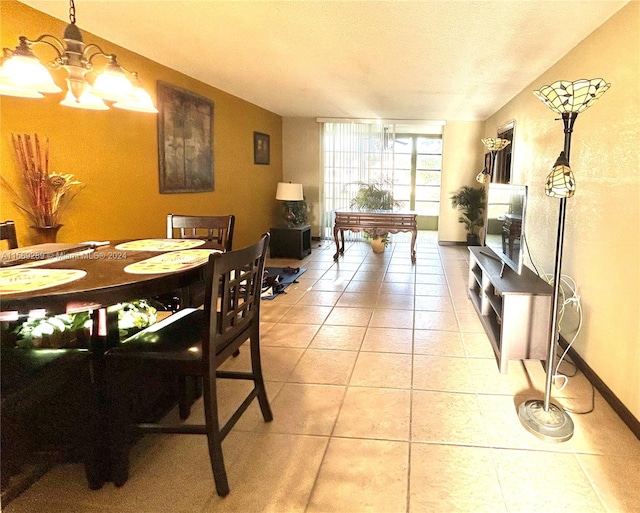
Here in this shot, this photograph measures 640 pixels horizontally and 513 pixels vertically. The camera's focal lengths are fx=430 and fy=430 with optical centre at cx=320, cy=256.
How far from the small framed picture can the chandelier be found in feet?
13.9

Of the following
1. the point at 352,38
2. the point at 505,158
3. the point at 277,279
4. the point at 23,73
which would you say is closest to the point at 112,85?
the point at 23,73

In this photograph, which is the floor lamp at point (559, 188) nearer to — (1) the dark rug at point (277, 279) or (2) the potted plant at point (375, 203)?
(1) the dark rug at point (277, 279)

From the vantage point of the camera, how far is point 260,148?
6465 mm

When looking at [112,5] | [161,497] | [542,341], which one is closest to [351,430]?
[161,497]

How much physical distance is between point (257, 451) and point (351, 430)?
0.45m

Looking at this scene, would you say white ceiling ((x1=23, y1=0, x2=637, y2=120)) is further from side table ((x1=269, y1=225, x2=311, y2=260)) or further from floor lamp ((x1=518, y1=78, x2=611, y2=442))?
side table ((x1=269, y1=225, x2=311, y2=260))

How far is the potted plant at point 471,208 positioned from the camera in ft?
23.2

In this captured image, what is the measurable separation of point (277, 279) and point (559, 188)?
10.9ft

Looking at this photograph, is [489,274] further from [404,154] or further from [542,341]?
[404,154]

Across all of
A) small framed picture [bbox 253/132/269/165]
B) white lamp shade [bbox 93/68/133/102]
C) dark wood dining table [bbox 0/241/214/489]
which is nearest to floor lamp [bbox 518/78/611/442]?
dark wood dining table [bbox 0/241/214/489]

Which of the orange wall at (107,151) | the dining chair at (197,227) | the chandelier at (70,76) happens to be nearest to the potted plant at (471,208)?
the orange wall at (107,151)

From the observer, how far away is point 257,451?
6.23 feet

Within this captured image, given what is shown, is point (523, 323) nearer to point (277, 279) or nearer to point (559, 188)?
point (559, 188)

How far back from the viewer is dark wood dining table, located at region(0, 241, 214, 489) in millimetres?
1359
